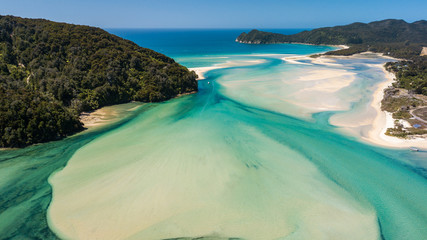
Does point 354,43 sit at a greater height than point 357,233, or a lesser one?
greater

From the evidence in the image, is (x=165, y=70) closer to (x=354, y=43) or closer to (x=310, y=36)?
(x=354, y=43)

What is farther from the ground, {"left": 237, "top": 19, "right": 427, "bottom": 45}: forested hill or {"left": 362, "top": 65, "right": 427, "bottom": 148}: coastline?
{"left": 237, "top": 19, "right": 427, "bottom": 45}: forested hill

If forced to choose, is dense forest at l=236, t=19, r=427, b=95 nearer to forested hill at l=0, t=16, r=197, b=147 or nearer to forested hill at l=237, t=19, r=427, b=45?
forested hill at l=237, t=19, r=427, b=45

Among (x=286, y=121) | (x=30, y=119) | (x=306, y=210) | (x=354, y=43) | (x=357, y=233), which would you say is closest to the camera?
(x=357, y=233)

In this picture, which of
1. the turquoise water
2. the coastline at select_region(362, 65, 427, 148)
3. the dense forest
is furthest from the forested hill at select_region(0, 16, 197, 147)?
the dense forest

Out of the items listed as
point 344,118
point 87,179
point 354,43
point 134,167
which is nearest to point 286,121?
point 344,118

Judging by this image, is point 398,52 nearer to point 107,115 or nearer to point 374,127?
point 374,127

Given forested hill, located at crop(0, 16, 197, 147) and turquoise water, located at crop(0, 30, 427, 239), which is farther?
forested hill, located at crop(0, 16, 197, 147)
